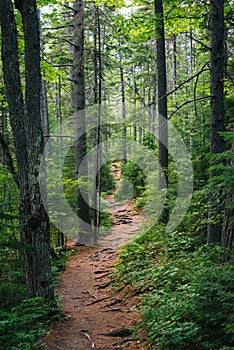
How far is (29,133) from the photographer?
6371 mm

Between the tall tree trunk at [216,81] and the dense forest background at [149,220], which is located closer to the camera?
the dense forest background at [149,220]

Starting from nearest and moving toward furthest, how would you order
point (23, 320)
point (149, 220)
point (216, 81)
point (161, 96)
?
point (23, 320), point (216, 81), point (161, 96), point (149, 220)

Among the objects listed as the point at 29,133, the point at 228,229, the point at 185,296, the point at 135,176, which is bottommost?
the point at 135,176

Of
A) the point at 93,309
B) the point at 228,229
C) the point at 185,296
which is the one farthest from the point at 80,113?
the point at 185,296

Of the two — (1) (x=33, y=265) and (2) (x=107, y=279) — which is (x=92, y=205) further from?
(1) (x=33, y=265)

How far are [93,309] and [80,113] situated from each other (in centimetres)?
820

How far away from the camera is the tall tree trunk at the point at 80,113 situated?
1320 cm

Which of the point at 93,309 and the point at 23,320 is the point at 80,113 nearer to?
the point at 93,309

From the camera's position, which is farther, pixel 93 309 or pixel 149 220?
pixel 149 220

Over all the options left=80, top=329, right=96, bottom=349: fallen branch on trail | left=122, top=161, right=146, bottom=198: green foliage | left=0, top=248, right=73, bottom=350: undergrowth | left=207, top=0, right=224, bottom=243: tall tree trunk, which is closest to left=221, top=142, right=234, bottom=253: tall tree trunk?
left=207, top=0, right=224, bottom=243: tall tree trunk

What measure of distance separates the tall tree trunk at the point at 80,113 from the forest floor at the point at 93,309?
138 cm

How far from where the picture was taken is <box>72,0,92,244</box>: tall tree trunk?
520 inches

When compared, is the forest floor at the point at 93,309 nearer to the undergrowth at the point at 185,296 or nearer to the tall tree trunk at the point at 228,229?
the undergrowth at the point at 185,296

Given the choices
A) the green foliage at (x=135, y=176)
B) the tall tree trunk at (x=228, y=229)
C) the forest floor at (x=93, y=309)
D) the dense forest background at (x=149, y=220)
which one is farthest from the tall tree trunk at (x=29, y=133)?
the green foliage at (x=135, y=176)
